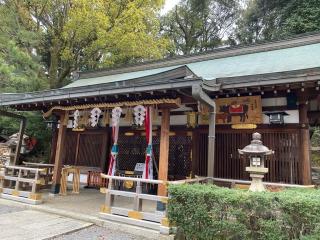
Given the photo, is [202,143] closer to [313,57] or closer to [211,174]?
[211,174]

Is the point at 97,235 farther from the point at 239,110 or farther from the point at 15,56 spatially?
the point at 15,56

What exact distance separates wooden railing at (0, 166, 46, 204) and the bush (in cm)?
444

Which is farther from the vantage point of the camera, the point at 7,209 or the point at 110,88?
the point at 7,209

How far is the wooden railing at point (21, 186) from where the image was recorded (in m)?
7.55

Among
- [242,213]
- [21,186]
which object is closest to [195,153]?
[242,213]

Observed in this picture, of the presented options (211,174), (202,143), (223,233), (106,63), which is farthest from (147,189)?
(106,63)

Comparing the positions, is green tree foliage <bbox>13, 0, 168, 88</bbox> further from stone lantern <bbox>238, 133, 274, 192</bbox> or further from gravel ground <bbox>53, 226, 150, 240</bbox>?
stone lantern <bbox>238, 133, 274, 192</bbox>

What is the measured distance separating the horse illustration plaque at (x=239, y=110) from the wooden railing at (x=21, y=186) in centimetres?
531

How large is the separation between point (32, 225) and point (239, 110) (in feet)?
18.7

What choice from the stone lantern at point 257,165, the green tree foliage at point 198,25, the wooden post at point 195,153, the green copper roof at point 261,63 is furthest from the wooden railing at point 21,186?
the green tree foliage at point 198,25

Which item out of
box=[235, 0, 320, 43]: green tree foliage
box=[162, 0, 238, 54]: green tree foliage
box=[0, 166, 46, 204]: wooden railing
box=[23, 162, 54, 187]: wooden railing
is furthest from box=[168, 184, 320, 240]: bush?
box=[162, 0, 238, 54]: green tree foliage

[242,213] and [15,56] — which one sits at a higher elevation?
[15,56]

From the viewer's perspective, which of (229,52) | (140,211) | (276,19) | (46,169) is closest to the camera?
(140,211)

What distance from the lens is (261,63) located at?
8633 mm
